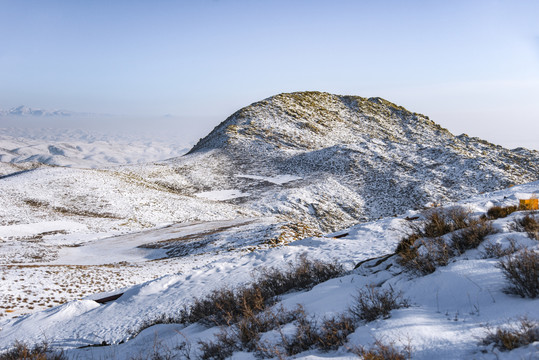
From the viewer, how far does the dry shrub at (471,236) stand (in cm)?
654

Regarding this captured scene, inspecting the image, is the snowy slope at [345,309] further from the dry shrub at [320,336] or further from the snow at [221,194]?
the snow at [221,194]

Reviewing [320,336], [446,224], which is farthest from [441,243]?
[320,336]

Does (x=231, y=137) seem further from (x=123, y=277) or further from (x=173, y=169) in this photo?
(x=123, y=277)

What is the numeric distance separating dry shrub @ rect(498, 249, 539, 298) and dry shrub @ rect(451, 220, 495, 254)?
189cm

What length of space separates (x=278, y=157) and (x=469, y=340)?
4949 cm

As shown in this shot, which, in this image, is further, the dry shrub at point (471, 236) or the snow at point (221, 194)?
the snow at point (221, 194)

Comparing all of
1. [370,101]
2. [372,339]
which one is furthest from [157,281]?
[370,101]

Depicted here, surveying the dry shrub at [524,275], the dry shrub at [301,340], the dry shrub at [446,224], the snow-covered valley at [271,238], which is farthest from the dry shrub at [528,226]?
the dry shrub at [301,340]

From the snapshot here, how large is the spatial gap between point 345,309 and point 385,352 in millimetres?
1808

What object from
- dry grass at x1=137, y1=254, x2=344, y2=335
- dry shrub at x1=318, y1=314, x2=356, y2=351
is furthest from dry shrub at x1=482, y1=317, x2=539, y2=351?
dry grass at x1=137, y1=254, x2=344, y2=335

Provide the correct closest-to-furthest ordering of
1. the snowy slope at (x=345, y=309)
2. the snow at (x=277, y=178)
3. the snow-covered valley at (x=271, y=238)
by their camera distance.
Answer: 1. the snowy slope at (x=345, y=309)
2. the snow-covered valley at (x=271, y=238)
3. the snow at (x=277, y=178)

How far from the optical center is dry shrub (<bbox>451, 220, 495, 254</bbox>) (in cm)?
654

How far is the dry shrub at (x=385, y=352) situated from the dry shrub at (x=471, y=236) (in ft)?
12.0

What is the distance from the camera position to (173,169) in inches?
1972
